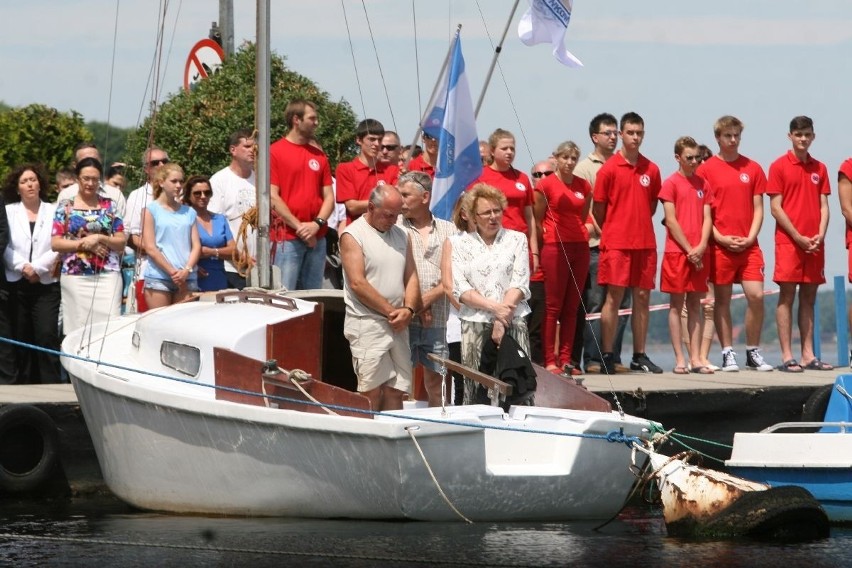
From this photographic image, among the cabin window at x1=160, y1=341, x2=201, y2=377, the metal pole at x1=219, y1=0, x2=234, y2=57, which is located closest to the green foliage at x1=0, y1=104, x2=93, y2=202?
the metal pole at x1=219, y1=0, x2=234, y2=57

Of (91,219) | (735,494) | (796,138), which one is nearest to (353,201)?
(91,219)

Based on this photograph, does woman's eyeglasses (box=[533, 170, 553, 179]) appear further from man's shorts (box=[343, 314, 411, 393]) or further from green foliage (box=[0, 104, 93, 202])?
green foliage (box=[0, 104, 93, 202])

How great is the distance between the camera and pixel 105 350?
11836mm

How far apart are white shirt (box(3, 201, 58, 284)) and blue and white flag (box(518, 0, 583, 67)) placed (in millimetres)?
4142

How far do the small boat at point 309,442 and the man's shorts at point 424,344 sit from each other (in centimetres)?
71

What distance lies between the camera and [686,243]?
15195mm

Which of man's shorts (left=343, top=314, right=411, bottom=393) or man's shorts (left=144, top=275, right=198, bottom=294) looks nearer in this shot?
man's shorts (left=343, top=314, right=411, bottom=393)

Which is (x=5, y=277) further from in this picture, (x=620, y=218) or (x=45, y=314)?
(x=620, y=218)

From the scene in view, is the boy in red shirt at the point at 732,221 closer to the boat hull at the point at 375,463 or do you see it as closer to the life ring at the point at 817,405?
the life ring at the point at 817,405

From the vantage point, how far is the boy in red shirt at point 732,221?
1538 cm

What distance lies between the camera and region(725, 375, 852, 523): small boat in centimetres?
1079

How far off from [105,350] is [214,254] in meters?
2.30

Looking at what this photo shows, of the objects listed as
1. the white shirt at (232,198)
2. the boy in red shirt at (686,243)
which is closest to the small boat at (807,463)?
the boy in red shirt at (686,243)

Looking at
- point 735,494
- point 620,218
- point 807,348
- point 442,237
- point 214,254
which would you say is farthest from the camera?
point 807,348
